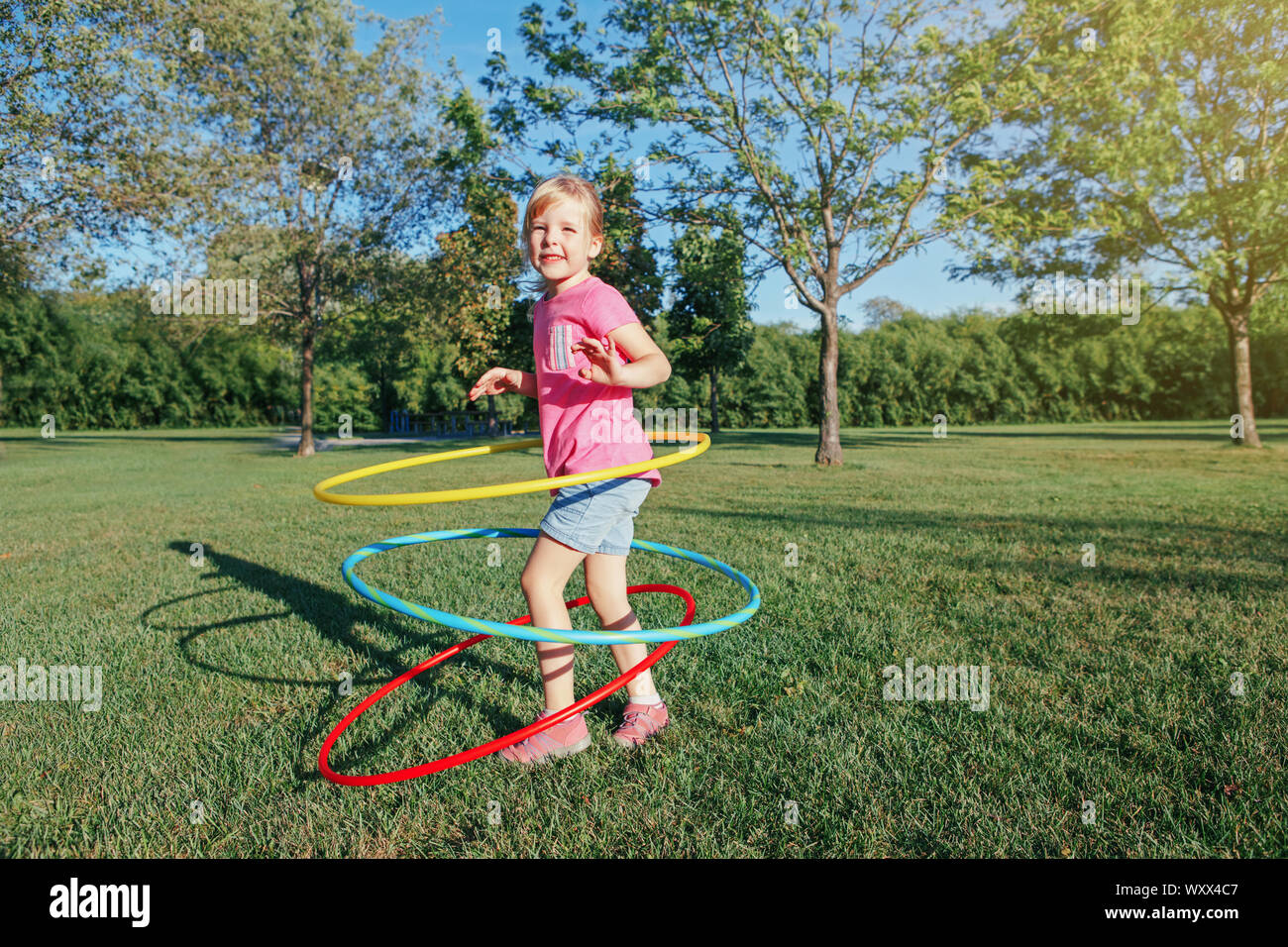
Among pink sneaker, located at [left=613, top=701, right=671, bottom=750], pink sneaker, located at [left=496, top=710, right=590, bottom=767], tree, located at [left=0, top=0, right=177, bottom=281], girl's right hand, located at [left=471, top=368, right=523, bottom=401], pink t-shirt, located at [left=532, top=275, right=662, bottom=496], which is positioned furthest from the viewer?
tree, located at [left=0, top=0, right=177, bottom=281]

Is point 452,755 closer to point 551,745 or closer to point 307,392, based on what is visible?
point 551,745

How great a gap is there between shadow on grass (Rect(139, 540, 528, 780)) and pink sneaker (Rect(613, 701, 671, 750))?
425 millimetres

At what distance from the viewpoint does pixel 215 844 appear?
2.29m

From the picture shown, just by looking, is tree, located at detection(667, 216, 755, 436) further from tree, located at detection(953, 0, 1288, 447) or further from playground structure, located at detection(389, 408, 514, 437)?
playground structure, located at detection(389, 408, 514, 437)

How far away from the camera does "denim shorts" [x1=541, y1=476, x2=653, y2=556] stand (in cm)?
275

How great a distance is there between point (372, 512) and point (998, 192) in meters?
15.0

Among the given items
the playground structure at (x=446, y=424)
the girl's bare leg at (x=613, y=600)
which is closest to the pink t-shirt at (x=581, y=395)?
the girl's bare leg at (x=613, y=600)

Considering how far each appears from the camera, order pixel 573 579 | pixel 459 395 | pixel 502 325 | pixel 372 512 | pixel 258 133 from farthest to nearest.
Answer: pixel 459 395 → pixel 502 325 → pixel 258 133 → pixel 372 512 → pixel 573 579

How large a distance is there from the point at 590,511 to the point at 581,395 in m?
0.44

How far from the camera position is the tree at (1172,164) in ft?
53.4

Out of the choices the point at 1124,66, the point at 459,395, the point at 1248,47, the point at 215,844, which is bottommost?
the point at 215,844

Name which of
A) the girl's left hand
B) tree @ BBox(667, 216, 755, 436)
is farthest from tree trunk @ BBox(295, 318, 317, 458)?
the girl's left hand

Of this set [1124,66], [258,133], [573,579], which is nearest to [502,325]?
[258,133]

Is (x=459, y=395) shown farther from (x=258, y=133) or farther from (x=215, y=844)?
(x=215, y=844)
